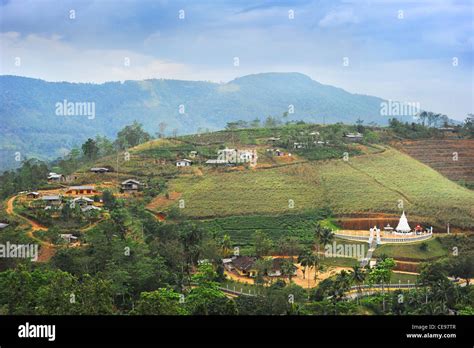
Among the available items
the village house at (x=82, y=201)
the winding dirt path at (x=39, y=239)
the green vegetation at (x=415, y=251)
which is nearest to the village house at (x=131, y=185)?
the village house at (x=82, y=201)

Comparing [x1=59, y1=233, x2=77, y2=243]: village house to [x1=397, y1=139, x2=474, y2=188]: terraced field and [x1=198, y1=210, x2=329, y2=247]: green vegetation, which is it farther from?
[x1=397, y1=139, x2=474, y2=188]: terraced field

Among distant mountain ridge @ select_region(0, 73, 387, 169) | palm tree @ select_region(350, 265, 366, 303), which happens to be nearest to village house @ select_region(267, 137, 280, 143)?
palm tree @ select_region(350, 265, 366, 303)

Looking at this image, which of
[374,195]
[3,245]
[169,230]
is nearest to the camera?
[3,245]

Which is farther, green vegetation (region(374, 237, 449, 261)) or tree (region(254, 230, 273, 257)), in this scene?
green vegetation (region(374, 237, 449, 261))
